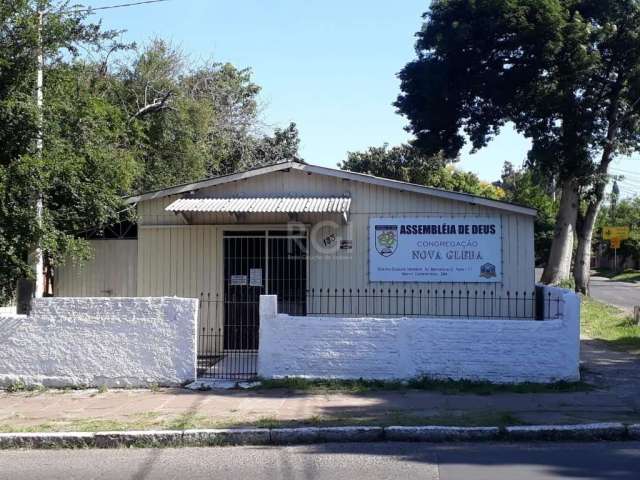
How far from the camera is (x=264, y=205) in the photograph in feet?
40.1

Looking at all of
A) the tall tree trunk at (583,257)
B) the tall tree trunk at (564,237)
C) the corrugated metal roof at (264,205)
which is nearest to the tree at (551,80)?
the tall tree trunk at (564,237)

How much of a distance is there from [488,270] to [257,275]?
417cm

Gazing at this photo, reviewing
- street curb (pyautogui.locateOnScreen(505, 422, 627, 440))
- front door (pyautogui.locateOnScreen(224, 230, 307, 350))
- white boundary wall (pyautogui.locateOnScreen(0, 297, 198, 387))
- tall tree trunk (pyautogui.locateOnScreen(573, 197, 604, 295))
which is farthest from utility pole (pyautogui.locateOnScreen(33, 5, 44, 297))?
tall tree trunk (pyautogui.locateOnScreen(573, 197, 604, 295))

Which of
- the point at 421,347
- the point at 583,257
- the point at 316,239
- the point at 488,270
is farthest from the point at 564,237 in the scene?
the point at 421,347

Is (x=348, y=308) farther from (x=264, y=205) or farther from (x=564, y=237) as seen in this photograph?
(x=564, y=237)

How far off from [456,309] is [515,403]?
336 cm

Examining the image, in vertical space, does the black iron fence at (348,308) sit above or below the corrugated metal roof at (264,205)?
below

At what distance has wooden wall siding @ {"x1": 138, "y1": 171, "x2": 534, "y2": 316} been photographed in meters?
12.5

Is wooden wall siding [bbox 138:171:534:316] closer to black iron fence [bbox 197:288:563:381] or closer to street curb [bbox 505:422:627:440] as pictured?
black iron fence [bbox 197:288:563:381]

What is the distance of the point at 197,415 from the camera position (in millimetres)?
8750

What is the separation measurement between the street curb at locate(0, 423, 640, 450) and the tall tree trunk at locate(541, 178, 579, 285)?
17067 mm

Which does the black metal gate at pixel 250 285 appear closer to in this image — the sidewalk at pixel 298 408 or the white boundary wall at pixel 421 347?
the white boundary wall at pixel 421 347

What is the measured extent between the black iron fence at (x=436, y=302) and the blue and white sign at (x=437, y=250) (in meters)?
0.25

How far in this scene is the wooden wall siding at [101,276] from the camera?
43.0 feet
